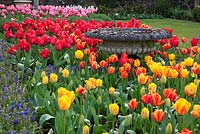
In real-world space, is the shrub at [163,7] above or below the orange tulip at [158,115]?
below

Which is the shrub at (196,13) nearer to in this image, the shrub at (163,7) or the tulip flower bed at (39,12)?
the shrub at (163,7)

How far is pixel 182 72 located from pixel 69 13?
24.8ft

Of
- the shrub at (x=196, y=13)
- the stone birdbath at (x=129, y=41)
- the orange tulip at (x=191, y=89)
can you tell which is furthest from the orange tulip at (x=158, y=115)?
the shrub at (x=196, y=13)

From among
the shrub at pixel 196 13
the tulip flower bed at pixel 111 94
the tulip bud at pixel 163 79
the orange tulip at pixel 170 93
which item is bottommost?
the shrub at pixel 196 13

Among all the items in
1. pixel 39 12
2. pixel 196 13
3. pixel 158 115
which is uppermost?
pixel 158 115

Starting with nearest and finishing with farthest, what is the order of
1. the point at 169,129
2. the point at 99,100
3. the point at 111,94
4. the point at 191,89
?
the point at 169,129, the point at 191,89, the point at 99,100, the point at 111,94

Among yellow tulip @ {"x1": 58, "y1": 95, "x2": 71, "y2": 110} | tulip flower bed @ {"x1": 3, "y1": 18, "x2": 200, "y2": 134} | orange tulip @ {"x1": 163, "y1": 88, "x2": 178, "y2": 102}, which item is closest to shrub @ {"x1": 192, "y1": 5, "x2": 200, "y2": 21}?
tulip flower bed @ {"x1": 3, "y1": 18, "x2": 200, "y2": 134}

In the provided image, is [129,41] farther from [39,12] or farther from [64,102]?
[39,12]

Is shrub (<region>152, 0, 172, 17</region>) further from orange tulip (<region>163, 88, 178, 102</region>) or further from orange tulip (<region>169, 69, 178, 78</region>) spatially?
orange tulip (<region>163, 88, 178, 102</region>)

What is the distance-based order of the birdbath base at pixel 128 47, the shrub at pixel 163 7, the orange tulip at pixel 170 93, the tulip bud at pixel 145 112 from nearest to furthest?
1. the tulip bud at pixel 145 112
2. the orange tulip at pixel 170 93
3. the birdbath base at pixel 128 47
4. the shrub at pixel 163 7

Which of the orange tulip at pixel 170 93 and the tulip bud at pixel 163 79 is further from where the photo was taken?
the tulip bud at pixel 163 79

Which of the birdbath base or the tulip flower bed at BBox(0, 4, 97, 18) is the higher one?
the birdbath base

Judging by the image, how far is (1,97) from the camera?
324 centimetres

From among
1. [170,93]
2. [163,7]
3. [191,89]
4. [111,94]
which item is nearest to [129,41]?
[111,94]
